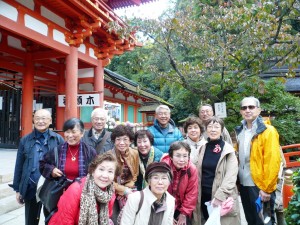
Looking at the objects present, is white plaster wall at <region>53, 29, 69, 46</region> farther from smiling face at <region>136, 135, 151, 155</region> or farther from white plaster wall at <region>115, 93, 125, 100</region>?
white plaster wall at <region>115, 93, 125, 100</region>

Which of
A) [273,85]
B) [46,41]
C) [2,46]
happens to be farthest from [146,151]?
[273,85]

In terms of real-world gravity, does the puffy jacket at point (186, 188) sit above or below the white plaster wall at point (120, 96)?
below

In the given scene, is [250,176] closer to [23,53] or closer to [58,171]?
[58,171]

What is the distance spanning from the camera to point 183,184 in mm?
2557

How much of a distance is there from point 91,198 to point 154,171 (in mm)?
595

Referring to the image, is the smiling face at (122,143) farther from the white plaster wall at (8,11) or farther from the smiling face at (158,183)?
the white plaster wall at (8,11)

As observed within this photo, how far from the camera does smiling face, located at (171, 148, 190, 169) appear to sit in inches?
100.0

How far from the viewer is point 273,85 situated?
28.4ft

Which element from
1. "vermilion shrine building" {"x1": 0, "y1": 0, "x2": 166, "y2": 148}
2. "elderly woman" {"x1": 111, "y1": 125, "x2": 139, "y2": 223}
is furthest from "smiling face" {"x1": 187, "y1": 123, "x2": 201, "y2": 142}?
"vermilion shrine building" {"x1": 0, "y1": 0, "x2": 166, "y2": 148}

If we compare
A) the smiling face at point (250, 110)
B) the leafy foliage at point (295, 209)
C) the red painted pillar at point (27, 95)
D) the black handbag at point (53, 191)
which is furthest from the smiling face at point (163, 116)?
the red painted pillar at point (27, 95)

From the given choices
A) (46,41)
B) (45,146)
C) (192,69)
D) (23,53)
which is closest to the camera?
(45,146)

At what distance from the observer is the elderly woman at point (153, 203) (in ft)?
7.04

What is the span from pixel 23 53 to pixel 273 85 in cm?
804

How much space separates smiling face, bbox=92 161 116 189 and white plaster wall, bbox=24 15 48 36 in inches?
170
